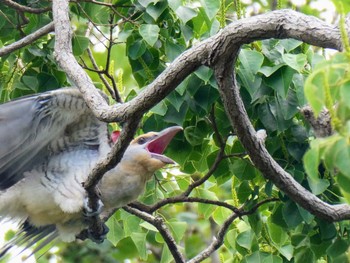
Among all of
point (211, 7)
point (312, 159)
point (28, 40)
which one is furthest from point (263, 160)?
point (312, 159)

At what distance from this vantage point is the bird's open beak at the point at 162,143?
396cm

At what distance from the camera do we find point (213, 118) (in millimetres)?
3930

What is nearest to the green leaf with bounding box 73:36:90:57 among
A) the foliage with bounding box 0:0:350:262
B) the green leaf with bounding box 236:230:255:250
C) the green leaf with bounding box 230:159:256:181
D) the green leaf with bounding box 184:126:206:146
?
the foliage with bounding box 0:0:350:262

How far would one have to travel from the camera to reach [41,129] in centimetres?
407

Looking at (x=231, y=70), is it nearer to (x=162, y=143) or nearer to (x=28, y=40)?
(x=162, y=143)

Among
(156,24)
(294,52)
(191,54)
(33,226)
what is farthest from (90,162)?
(191,54)

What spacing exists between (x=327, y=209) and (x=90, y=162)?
1239 millimetres

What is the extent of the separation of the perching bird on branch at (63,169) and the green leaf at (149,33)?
0.44 meters

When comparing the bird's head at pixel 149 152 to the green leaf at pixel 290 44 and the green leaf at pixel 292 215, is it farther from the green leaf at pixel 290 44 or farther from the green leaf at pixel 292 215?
the green leaf at pixel 290 44

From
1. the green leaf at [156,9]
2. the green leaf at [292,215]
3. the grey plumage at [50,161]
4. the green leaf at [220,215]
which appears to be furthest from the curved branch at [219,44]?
the green leaf at [220,215]

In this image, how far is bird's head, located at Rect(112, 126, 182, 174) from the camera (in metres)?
4.11

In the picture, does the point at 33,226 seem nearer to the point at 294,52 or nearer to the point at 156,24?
the point at 156,24

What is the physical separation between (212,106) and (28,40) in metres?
0.88

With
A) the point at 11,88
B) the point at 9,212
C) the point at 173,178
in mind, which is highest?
the point at 11,88
